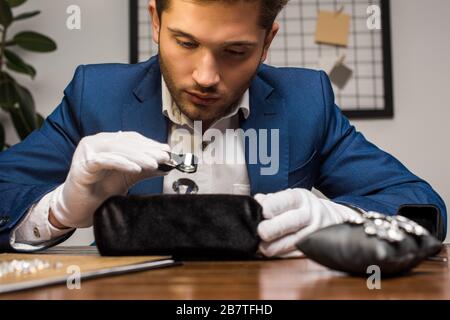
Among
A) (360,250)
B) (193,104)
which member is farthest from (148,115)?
(360,250)

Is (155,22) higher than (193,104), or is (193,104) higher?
(155,22)

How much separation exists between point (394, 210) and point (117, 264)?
0.57 metres

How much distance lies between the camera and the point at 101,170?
36.7 inches

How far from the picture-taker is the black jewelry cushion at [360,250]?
600mm

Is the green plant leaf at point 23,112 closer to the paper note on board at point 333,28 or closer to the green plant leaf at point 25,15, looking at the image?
the green plant leaf at point 25,15

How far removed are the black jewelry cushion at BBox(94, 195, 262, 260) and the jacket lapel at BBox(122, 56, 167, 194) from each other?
0.46 m

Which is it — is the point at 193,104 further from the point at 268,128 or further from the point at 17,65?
the point at 17,65

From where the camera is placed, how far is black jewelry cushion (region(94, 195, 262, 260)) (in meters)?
0.75

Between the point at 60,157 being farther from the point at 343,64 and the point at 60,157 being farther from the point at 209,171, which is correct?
the point at 343,64

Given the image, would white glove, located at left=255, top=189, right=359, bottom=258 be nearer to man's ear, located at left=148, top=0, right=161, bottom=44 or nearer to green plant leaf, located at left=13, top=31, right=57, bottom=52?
man's ear, located at left=148, top=0, right=161, bottom=44

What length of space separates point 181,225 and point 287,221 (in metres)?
0.12

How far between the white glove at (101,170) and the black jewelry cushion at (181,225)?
0.10 meters

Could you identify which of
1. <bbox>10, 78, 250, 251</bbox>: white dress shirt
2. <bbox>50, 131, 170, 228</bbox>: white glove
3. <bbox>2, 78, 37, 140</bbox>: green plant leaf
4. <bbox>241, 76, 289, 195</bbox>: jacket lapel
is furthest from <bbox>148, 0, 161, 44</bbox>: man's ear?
<bbox>2, 78, 37, 140</bbox>: green plant leaf

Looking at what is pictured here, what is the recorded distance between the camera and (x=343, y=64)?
2.34 m
